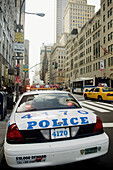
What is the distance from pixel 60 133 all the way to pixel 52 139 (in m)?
0.17

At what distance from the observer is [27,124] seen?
7.89ft

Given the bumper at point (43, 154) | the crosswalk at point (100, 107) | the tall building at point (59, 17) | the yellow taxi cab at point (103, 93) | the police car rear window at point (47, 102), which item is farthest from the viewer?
the tall building at point (59, 17)

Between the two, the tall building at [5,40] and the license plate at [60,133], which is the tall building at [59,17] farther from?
the license plate at [60,133]

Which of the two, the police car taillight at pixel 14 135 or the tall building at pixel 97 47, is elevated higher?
the tall building at pixel 97 47

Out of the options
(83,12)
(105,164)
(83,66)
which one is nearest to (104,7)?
(83,66)

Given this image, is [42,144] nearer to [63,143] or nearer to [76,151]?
[63,143]

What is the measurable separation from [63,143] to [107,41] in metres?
40.8

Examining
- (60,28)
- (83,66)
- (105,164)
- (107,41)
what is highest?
(60,28)

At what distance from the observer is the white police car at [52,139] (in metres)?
2.22

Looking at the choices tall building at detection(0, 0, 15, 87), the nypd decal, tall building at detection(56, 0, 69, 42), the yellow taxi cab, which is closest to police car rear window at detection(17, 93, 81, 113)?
the nypd decal

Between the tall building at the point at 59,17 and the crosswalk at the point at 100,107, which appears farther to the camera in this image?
the tall building at the point at 59,17

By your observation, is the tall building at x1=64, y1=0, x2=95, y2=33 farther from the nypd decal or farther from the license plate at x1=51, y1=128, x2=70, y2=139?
the license plate at x1=51, y1=128, x2=70, y2=139

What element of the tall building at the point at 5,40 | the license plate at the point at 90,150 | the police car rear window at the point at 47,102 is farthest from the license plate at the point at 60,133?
the tall building at the point at 5,40

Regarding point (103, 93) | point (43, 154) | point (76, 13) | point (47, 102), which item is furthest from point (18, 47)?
point (76, 13)
